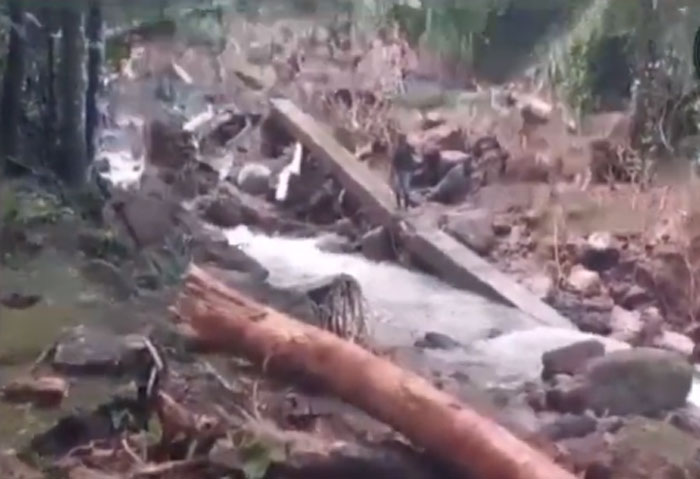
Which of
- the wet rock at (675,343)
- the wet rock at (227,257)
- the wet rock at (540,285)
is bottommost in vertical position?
the wet rock at (675,343)

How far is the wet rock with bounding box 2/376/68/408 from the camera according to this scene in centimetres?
132

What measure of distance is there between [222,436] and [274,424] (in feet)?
0.22

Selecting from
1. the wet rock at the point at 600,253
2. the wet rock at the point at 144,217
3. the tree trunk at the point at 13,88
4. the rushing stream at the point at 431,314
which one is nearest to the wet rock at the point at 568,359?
the rushing stream at the point at 431,314

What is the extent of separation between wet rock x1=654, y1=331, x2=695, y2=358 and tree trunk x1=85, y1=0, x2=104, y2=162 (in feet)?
2.55

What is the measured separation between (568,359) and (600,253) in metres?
0.15

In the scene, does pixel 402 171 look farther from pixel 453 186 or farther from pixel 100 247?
pixel 100 247

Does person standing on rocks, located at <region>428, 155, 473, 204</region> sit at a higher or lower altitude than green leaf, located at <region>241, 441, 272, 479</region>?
higher

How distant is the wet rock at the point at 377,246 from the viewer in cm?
139

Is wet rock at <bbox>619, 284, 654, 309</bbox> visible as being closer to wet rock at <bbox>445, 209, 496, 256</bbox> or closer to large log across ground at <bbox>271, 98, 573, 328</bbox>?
large log across ground at <bbox>271, 98, 573, 328</bbox>

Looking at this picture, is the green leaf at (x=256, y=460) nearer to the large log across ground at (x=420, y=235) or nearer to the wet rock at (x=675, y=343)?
the large log across ground at (x=420, y=235)

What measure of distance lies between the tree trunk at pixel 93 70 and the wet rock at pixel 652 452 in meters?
0.77

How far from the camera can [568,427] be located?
1326 millimetres

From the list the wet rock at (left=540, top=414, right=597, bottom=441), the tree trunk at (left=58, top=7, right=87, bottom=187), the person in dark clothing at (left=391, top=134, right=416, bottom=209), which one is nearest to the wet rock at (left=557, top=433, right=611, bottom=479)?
the wet rock at (left=540, top=414, right=597, bottom=441)

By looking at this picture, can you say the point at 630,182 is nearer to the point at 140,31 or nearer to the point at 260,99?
the point at 260,99
